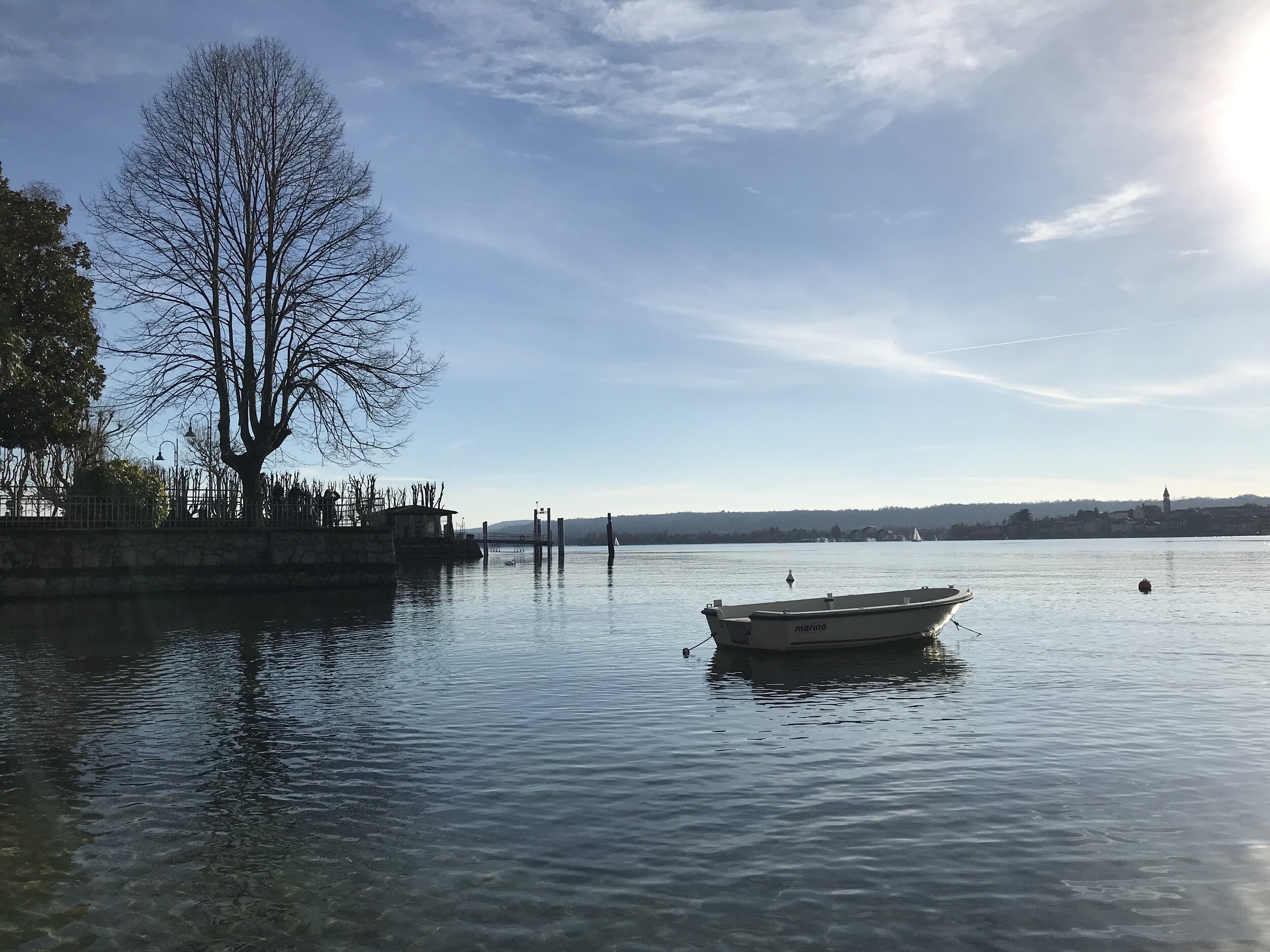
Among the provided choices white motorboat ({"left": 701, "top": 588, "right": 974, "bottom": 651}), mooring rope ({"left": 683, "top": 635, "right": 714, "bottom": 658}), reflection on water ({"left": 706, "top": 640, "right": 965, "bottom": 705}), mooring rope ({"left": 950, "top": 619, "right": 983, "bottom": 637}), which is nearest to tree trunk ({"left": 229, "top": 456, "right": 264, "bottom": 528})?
mooring rope ({"left": 683, "top": 635, "right": 714, "bottom": 658})

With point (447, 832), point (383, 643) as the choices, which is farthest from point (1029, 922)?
point (383, 643)

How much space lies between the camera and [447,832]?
21.6 feet

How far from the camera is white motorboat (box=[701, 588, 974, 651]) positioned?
17.3 meters

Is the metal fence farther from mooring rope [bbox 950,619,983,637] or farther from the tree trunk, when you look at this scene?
mooring rope [bbox 950,619,983,637]

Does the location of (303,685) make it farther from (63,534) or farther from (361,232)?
(361,232)

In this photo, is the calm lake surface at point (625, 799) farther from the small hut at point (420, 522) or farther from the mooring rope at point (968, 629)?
the small hut at point (420, 522)

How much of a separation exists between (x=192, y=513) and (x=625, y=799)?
88.2 feet

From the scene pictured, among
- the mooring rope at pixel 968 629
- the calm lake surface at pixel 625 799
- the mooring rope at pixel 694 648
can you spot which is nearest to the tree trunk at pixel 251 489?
the calm lake surface at pixel 625 799

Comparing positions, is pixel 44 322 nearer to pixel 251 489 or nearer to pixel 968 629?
pixel 251 489

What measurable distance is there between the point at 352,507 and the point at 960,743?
26.3 m

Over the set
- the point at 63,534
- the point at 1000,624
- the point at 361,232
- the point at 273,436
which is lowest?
the point at 1000,624

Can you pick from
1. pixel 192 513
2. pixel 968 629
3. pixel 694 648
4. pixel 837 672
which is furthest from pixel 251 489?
pixel 968 629

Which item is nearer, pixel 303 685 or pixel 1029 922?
pixel 1029 922

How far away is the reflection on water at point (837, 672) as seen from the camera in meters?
13.7
